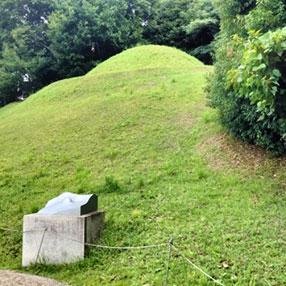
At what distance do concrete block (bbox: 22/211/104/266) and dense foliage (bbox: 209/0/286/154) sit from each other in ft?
7.99

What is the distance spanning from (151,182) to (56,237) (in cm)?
219

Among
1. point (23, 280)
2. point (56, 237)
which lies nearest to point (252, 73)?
point (56, 237)

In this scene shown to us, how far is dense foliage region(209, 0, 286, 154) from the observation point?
2.67 meters

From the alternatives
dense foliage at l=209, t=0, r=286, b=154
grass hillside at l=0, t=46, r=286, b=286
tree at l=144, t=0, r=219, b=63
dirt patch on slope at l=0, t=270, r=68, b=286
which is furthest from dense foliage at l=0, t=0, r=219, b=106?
dirt patch on slope at l=0, t=270, r=68, b=286

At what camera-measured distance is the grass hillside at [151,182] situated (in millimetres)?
3482

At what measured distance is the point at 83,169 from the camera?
6.56 metres

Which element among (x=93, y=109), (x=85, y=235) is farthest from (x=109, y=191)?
(x=93, y=109)

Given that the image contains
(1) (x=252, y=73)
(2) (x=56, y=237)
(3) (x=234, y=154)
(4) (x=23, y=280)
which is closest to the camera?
(1) (x=252, y=73)

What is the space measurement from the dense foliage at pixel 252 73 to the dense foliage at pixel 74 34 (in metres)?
16.1

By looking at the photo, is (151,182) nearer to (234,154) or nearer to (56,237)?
(234,154)

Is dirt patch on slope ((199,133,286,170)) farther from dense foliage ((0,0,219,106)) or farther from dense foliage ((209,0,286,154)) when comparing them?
dense foliage ((0,0,219,106))

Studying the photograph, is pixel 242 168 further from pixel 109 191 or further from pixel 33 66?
pixel 33 66

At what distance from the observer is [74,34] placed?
20.6 metres

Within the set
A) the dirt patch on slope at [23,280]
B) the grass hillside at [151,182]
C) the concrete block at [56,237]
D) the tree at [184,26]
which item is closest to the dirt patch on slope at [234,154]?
the grass hillside at [151,182]
